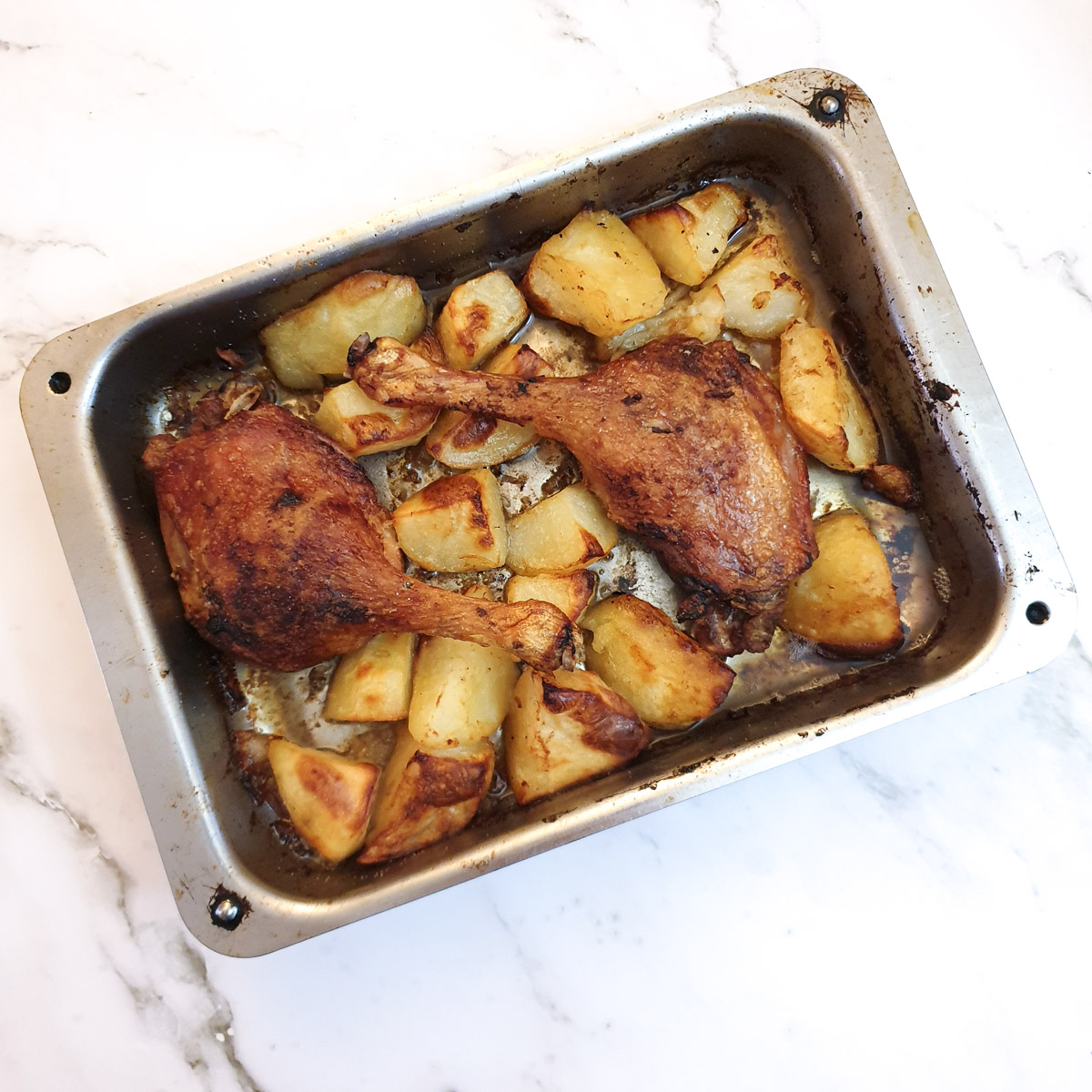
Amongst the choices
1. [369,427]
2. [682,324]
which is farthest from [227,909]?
[682,324]

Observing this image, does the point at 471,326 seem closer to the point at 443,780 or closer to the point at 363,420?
the point at 363,420

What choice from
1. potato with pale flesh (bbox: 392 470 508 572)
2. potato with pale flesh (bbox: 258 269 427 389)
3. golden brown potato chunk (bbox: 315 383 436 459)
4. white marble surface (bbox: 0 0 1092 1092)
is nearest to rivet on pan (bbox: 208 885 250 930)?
white marble surface (bbox: 0 0 1092 1092)

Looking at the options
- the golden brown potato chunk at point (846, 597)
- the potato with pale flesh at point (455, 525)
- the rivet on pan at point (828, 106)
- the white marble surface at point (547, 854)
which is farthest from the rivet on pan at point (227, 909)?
the rivet on pan at point (828, 106)

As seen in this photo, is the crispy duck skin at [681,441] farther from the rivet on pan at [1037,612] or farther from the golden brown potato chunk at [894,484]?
the rivet on pan at [1037,612]

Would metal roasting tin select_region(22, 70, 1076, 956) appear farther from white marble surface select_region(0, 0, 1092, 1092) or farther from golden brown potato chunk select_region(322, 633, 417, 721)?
white marble surface select_region(0, 0, 1092, 1092)

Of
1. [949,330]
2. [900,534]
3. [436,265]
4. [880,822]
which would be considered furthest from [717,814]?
[436,265]

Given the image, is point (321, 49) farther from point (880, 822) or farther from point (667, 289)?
point (880, 822)
